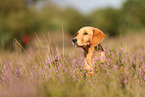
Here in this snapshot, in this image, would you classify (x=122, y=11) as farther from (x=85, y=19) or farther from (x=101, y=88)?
(x=101, y=88)

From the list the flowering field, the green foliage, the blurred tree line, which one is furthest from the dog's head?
the green foliage

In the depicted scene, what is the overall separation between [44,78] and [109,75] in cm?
127

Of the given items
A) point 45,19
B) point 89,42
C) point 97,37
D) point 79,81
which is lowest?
point 79,81

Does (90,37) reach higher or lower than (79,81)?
higher

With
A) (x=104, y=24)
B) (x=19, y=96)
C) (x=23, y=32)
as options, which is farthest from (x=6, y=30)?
(x=19, y=96)

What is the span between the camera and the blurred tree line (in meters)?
17.6

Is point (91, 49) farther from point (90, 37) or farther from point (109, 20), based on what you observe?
point (109, 20)

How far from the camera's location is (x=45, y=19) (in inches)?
952

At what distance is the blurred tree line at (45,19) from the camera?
17.6 meters

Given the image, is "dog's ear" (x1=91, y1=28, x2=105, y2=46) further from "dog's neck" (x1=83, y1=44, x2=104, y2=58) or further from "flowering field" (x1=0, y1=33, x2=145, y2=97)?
"flowering field" (x1=0, y1=33, x2=145, y2=97)

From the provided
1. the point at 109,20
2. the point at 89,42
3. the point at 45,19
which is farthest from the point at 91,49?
the point at 109,20

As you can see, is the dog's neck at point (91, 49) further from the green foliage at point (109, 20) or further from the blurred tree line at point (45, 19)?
the green foliage at point (109, 20)

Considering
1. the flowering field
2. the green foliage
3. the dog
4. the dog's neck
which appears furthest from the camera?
the green foliage

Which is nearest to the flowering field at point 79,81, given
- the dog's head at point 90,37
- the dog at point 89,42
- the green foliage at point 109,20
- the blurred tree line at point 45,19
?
the dog at point 89,42
